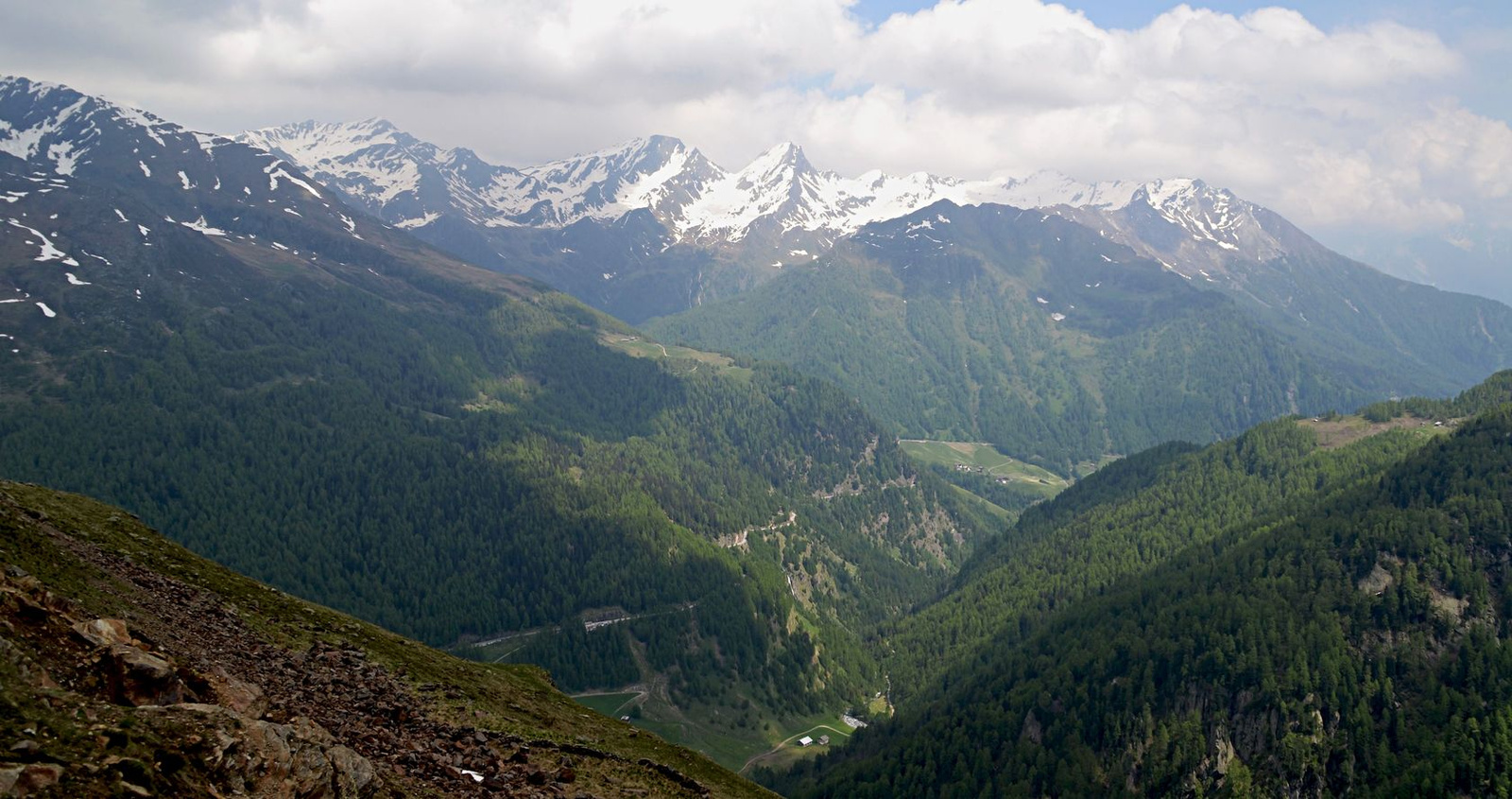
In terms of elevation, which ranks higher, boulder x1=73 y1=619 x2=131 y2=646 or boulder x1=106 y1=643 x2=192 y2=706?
boulder x1=73 y1=619 x2=131 y2=646

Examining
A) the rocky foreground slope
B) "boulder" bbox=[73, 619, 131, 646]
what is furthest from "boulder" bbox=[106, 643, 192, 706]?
"boulder" bbox=[73, 619, 131, 646]

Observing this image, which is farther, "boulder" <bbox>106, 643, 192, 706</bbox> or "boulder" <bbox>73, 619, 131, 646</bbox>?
"boulder" <bbox>73, 619, 131, 646</bbox>

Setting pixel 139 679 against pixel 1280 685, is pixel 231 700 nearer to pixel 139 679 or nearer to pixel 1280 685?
pixel 139 679

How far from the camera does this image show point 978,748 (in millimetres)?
156000

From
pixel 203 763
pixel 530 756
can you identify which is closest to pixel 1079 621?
pixel 530 756

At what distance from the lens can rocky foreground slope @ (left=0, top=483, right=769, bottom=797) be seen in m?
32.1

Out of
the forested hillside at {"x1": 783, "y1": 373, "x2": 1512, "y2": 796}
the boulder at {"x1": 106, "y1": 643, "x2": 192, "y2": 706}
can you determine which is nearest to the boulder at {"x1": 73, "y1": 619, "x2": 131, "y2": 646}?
the boulder at {"x1": 106, "y1": 643, "x2": 192, "y2": 706}

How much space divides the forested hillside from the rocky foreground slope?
7646 centimetres

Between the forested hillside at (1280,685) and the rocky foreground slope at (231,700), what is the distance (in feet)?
251

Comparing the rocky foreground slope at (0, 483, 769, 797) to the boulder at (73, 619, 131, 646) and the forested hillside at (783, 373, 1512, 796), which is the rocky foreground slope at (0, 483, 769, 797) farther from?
the forested hillside at (783, 373, 1512, 796)

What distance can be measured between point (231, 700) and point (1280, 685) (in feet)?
494

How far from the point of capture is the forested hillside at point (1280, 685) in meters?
132

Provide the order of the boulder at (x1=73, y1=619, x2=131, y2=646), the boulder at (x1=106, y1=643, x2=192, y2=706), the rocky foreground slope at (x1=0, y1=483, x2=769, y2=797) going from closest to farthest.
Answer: the rocky foreground slope at (x1=0, y1=483, x2=769, y2=797)
the boulder at (x1=106, y1=643, x2=192, y2=706)
the boulder at (x1=73, y1=619, x2=131, y2=646)

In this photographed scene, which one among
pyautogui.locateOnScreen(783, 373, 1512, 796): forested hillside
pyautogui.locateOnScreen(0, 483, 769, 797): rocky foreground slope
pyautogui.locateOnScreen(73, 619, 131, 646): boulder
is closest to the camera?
pyautogui.locateOnScreen(0, 483, 769, 797): rocky foreground slope
